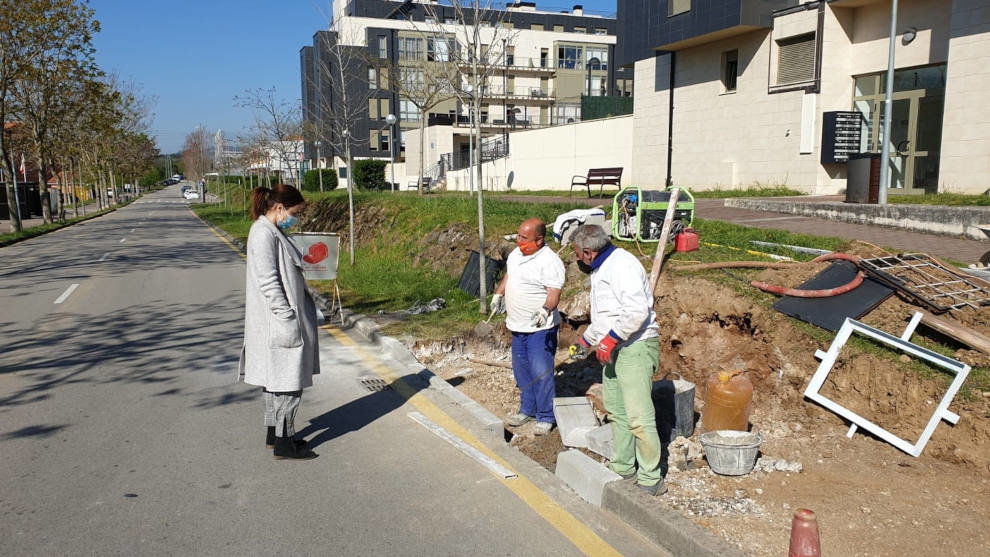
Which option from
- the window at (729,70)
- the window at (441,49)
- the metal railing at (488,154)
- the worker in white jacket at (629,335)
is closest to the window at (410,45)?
the metal railing at (488,154)

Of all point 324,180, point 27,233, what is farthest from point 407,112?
point 27,233

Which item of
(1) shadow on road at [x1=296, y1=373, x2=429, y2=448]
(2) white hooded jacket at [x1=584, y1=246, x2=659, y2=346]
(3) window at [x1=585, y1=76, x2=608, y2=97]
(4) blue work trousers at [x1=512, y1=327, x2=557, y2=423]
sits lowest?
(1) shadow on road at [x1=296, y1=373, x2=429, y2=448]

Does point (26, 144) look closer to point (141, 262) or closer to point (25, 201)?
point (25, 201)

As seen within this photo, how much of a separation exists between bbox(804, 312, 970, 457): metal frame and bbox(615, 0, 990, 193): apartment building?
1327 cm

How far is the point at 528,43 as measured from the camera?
66250mm

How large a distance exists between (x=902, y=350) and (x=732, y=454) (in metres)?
2.15

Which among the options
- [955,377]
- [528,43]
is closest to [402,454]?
[955,377]

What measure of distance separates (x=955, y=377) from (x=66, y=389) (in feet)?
24.6

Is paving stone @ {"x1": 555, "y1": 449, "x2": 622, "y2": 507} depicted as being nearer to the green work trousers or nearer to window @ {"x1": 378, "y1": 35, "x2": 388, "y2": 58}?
the green work trousers

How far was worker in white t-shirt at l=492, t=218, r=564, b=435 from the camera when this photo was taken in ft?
18.7

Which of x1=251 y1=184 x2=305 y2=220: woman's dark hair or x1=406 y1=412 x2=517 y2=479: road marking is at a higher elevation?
x1=251 y1=184 x2=305 y2=220: woman's dark hair

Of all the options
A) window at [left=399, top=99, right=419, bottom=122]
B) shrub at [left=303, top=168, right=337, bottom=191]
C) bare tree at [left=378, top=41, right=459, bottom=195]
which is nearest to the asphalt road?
bare tree at [left=378, top=41, right=459, bottom=195]

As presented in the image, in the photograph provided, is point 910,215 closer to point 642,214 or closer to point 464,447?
point 642,214

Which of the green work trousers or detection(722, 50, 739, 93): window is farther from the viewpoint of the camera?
detection(722, 50, 739, 93): window
